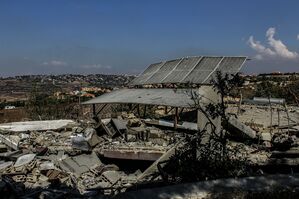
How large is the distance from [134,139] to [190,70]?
411 cm

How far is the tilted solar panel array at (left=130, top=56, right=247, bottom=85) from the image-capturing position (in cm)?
1454

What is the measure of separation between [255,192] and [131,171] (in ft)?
23.3

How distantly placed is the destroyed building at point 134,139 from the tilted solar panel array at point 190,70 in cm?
4

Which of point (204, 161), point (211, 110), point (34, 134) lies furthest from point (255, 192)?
point (34, 134)

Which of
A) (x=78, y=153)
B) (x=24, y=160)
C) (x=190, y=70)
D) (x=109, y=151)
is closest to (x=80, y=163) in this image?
(x=78, y=153)

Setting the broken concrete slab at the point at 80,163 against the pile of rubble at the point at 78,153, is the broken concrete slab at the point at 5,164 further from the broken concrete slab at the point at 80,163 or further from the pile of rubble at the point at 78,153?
the broken concrete slab at the point at 80,163

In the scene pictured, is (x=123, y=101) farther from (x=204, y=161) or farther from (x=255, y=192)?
(x=255, y=192)

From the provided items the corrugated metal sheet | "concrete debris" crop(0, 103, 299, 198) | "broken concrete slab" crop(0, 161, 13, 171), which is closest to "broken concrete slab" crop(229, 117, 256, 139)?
"concrete debris" crop(0, 103, 299, 198)

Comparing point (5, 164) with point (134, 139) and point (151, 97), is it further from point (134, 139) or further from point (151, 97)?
point (151, 97)

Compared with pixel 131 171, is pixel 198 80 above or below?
above

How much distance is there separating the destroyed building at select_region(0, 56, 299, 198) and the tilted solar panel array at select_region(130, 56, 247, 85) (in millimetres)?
39

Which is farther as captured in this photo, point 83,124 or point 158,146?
point 83,124

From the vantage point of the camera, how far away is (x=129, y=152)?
38.7 feet

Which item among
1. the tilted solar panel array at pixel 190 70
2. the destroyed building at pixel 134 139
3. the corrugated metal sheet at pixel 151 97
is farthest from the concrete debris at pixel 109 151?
the tilted solar panel array at pixel 190 70
